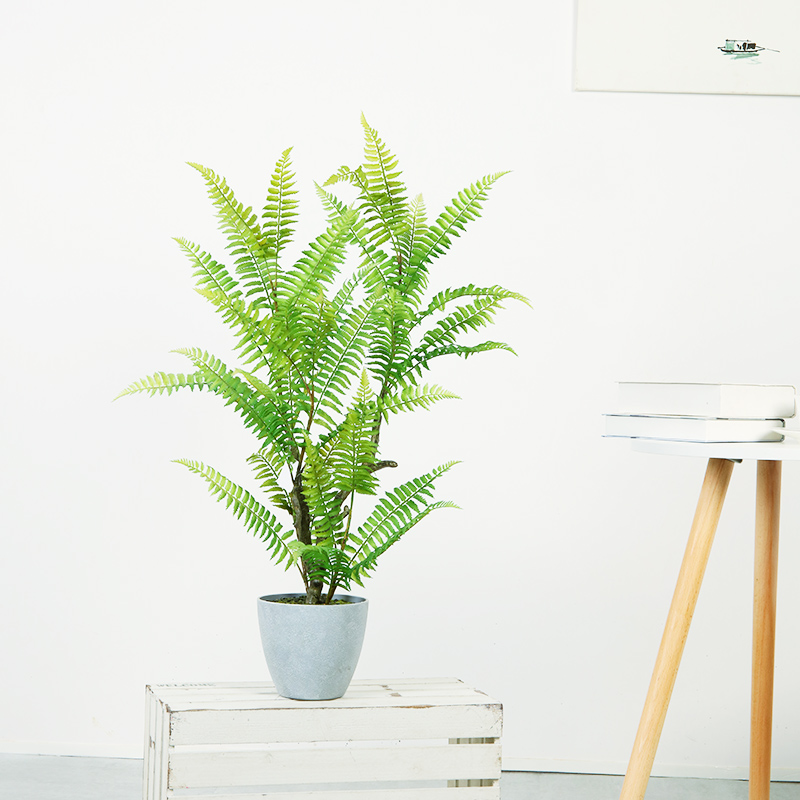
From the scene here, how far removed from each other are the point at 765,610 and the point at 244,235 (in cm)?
101

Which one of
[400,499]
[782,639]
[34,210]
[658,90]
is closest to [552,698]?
[782,639]

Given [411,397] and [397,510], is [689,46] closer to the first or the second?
[411,397]

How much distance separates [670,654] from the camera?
1305 mm

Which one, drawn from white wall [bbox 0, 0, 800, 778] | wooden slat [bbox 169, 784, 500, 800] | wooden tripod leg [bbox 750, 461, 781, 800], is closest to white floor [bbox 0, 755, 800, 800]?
white wall [bbox 0, 0, 800, 778]

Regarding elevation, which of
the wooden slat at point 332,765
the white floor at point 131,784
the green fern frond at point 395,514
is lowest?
the white floor at point 131,784

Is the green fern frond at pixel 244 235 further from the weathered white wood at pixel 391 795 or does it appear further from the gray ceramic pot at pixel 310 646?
the weathered white wood at pixel 391 795

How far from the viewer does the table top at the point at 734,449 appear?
1.23m

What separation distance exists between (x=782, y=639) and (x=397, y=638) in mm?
848

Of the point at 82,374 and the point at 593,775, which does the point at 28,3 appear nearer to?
the point at 82,374

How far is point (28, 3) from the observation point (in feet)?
6.58

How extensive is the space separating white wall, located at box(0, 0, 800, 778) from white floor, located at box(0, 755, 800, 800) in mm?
43

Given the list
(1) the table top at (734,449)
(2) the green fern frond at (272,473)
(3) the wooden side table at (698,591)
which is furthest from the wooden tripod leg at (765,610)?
(2) the green fern frond at (272,473)

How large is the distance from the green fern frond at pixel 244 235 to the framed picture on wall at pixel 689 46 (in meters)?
1.01

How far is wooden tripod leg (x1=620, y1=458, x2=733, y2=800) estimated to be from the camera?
4.25 feet
